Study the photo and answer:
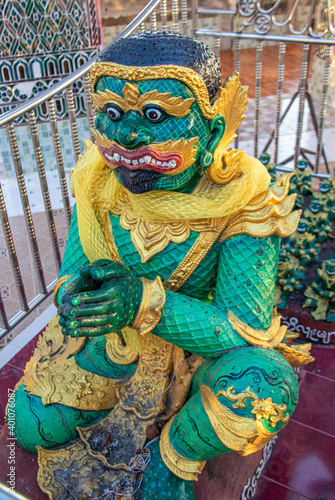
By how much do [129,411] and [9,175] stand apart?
9.38 feet

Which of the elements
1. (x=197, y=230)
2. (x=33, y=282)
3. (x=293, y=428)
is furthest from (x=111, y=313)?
(x=33, y=282)

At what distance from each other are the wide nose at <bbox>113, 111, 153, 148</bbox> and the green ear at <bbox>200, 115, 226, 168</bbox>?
158 millimetres

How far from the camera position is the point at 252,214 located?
1312 millimetres

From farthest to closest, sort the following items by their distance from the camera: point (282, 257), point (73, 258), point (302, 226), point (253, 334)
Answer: point (302, 226)
point (282, 257)
point (73, 258)
point (253, 334)

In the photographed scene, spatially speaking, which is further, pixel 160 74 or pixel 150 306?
pixel 150 306

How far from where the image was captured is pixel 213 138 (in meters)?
1.24

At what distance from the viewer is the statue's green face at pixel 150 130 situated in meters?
1.12

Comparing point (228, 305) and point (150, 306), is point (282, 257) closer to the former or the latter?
point (228, 305)

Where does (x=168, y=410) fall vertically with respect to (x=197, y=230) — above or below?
below

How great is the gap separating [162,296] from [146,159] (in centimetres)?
34

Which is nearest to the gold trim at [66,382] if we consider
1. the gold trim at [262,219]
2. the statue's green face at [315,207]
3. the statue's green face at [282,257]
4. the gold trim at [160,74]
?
the gold trim at [262,219]

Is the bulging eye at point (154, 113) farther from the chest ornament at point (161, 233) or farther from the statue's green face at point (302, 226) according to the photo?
the statue's green face at point (302, 226)

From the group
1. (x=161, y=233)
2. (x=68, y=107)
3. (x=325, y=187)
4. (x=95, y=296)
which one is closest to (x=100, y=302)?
(x=95, y=296)

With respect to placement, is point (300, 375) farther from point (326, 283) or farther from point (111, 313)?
point (111, 313)
